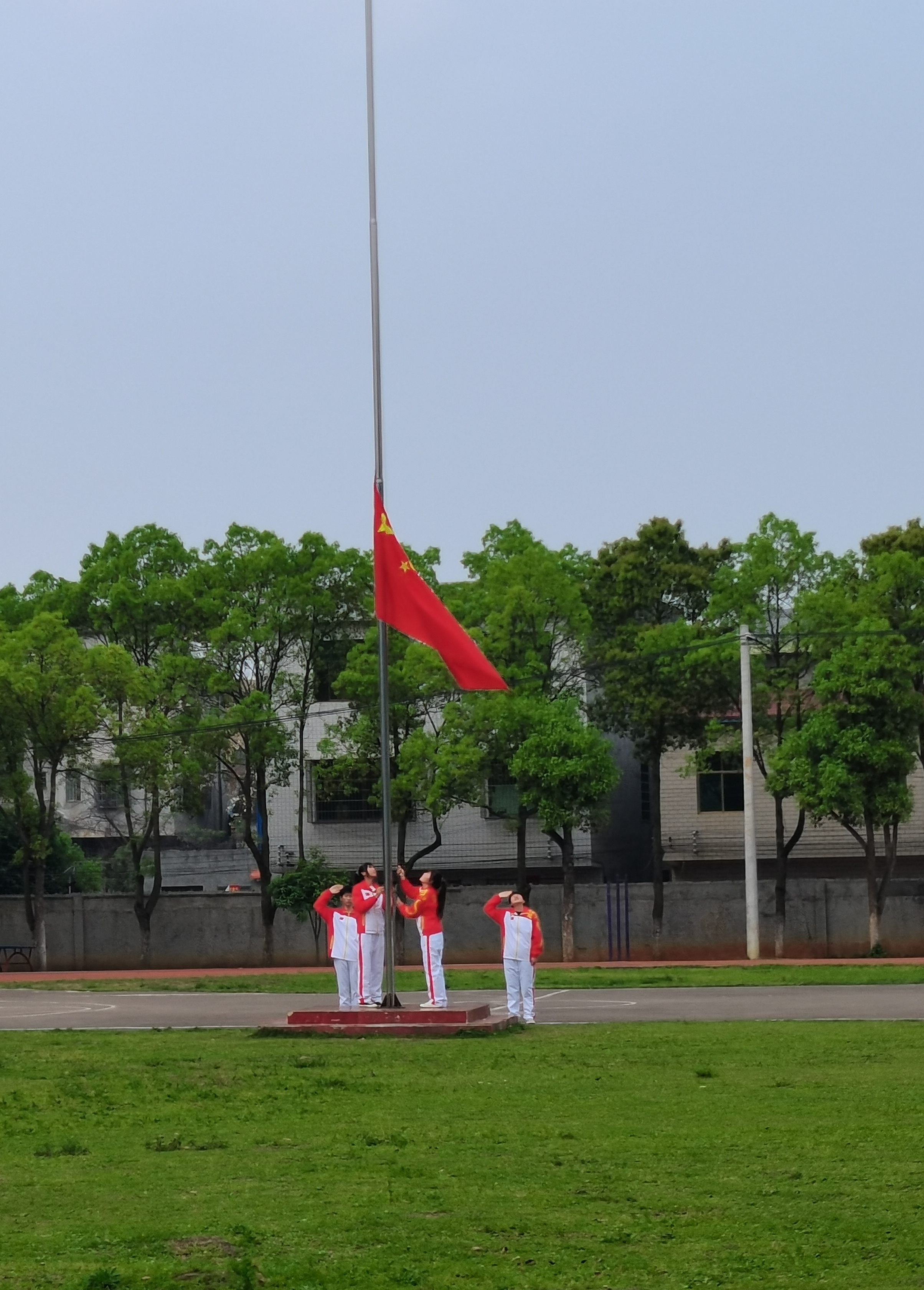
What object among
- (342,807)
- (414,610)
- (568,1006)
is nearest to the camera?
(414,610)

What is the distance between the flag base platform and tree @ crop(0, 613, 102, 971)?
76.8ft

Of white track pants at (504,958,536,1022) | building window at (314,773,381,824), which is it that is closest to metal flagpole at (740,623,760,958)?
building window at (314,773,381,824)

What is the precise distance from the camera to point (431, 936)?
19.7 meters

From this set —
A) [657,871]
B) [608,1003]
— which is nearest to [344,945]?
[608,1003]

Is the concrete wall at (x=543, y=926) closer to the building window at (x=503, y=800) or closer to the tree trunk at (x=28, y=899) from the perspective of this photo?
the tree trunk at (x=28, y=899)

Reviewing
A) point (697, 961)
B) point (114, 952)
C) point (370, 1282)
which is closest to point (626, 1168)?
point (370, 1282)

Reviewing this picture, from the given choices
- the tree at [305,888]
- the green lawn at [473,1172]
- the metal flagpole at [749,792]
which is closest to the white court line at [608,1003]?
the green lawn at [473,1172]

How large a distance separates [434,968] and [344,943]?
1.82 metres

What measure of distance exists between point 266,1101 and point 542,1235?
4928 mm

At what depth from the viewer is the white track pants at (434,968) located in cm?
1953

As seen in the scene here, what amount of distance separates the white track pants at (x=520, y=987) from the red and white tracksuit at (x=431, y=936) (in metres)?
0.79

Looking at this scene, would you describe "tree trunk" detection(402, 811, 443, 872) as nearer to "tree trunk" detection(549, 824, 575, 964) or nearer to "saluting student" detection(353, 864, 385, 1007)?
"tree trunk" detection(549, 824, 575, 964)

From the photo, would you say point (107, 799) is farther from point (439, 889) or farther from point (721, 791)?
point (439, 889)

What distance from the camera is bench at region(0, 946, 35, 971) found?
43219 mm
